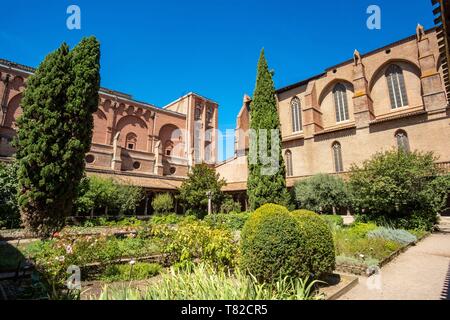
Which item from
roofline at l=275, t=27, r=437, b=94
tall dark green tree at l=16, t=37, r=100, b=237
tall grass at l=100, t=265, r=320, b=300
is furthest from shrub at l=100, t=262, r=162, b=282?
roofline at l=275, t=27, r=437, b=94

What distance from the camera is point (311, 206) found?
1950 cm

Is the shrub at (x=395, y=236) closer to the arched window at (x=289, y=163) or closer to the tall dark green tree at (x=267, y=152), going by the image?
the tall dark green tree at (x=267, y=152)

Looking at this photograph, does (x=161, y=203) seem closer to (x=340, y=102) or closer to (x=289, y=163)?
(x=289, y=163)

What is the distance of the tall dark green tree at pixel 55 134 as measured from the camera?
11.4 metres

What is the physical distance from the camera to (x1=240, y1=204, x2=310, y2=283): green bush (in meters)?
4.92

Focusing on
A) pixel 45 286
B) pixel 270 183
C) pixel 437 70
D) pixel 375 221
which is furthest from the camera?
pixel 437 70

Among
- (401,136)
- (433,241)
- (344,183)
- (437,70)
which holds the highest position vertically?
(437,70)

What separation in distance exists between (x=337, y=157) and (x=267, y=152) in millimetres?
9117

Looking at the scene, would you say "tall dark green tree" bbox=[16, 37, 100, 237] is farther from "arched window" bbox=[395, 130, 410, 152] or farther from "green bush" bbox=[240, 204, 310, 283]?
"arched window" bbox=[395, 130, 410, 152]

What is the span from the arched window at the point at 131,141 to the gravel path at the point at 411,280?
3383 centimetres

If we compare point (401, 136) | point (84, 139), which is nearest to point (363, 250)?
point (84, 139)

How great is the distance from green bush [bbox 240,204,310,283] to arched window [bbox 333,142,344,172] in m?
21.3
